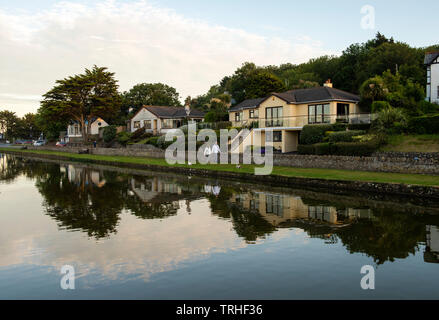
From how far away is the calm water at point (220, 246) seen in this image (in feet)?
30.2

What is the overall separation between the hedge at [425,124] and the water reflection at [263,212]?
13.0m

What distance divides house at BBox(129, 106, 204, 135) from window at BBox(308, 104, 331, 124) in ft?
92.5

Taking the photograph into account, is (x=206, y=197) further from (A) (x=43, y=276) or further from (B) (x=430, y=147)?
(B) (x=430, y=147)

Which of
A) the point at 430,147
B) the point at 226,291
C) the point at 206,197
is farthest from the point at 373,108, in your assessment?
the point at 226,291

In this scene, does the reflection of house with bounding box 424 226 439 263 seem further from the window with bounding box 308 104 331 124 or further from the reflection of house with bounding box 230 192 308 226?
the window with bounding box 308 104 331 124

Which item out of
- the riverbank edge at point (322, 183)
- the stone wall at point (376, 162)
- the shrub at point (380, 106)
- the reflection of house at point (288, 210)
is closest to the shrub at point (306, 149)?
the stone wall at point (376, 162)

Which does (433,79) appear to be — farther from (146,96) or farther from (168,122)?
(146,96)

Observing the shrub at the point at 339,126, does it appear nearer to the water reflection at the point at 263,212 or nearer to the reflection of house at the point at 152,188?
the water reflection at the point at 263,212

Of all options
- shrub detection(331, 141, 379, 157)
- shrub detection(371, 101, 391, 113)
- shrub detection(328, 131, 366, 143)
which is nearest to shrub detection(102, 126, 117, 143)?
shrub detection(328, 131, 366, 143)

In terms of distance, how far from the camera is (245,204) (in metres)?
19.7

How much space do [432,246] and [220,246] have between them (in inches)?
267

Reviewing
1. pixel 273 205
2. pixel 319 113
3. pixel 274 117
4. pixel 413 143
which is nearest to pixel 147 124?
pixel 274 117

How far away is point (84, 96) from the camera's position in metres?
68.8

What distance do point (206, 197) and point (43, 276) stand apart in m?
12.7
